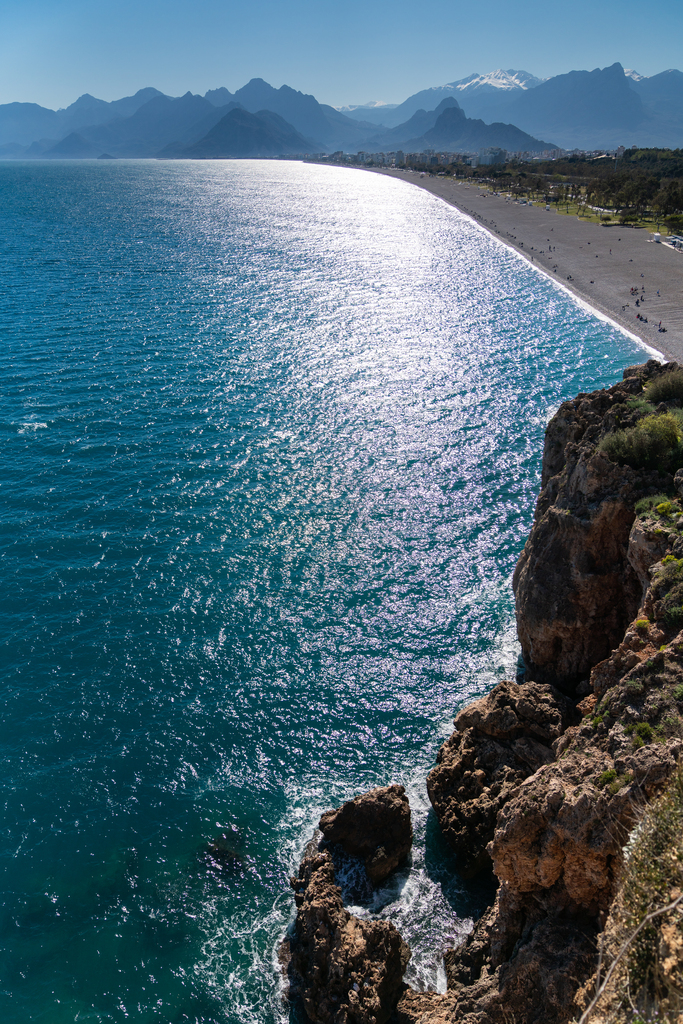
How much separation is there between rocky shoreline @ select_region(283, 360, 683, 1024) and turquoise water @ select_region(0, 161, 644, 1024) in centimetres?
197

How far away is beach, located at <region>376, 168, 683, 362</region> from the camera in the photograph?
81625mm

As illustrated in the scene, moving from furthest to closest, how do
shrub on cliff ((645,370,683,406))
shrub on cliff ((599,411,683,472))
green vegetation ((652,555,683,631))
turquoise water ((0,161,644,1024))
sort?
shrub on cliff ((645,370,683,406)), shrub on cliff ((599,411,683,472)), turquoise water ((0,161,644,1024)), green vegetation ((652,555,683,631))

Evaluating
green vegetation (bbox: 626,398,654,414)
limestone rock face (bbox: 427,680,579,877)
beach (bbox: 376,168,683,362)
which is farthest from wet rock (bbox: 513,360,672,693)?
beach (bbox: 376,168,683,362)

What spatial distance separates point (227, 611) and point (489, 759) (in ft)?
56.1

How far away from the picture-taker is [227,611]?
34656mm

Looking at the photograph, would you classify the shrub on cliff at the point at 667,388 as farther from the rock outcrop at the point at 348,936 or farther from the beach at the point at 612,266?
the beach at the point at 612,266

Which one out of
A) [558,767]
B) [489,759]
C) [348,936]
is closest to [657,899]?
[558,767]

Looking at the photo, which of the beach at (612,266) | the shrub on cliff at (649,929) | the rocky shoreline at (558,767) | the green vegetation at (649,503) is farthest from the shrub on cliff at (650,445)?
the beach at (612,266)

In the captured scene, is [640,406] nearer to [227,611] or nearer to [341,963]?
[227,611]

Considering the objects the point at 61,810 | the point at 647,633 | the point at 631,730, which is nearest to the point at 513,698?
the point at 647,633

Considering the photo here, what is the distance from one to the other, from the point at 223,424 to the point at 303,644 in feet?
94.9

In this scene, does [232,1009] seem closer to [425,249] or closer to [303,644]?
[303,644]

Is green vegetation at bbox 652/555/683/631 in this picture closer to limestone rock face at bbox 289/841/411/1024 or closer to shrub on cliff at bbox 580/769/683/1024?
shrub on cliff at bbox 580/769/683/1024

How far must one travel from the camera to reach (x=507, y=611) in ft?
115
